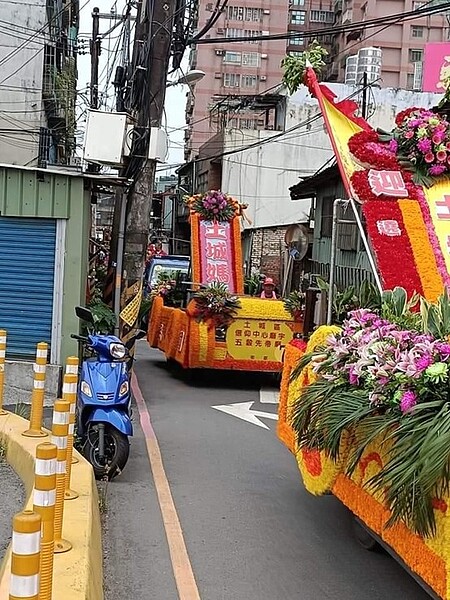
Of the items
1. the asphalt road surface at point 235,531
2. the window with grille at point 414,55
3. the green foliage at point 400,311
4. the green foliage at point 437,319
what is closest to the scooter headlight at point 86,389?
the asphalt road surface at point 235,531

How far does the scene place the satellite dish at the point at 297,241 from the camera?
20.8 meters

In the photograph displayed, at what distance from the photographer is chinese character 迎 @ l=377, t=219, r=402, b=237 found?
6633mm

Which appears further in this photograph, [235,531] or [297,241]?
[297,241]

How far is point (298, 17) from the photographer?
63.9 metres

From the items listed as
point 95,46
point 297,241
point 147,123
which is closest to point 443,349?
point 147,123

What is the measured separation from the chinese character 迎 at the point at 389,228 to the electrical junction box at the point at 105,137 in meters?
4.46

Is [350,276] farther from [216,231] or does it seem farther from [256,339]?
[216,231]

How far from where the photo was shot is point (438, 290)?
20.9 feet

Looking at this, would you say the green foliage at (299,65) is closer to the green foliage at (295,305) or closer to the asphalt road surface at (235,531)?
the asphalt road surface at (235,531)

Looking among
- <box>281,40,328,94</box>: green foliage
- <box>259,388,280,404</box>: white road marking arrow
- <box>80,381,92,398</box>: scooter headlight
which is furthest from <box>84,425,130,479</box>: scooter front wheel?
<box>259,388,280,404</box>: white road marking arrow

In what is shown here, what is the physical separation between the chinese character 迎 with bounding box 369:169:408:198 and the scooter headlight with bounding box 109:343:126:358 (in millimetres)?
2584

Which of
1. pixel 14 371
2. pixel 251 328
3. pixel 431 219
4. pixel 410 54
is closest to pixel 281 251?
pixel 251 328

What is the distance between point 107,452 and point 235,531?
1503mm

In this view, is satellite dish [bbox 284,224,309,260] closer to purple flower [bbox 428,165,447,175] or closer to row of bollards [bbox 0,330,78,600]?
purple flower [bbox 428,165,447,175]
